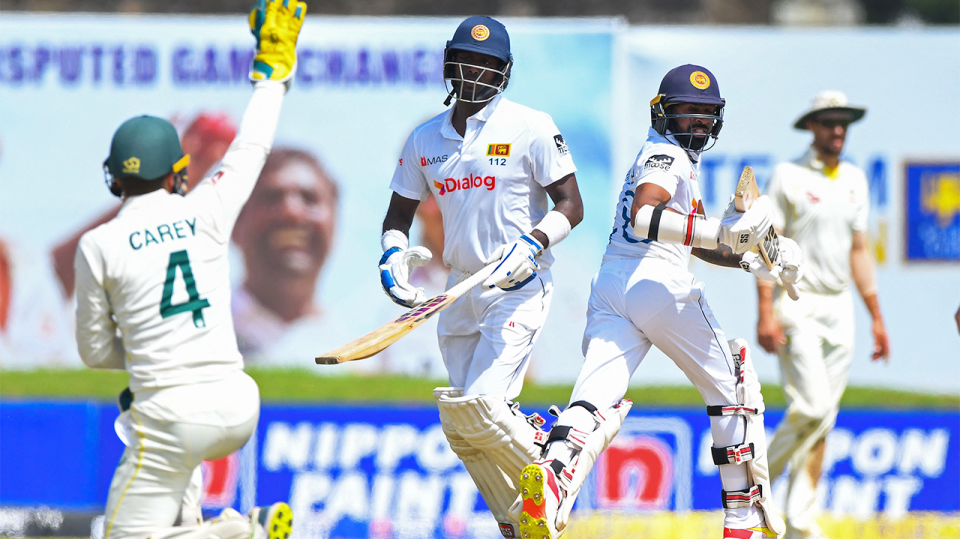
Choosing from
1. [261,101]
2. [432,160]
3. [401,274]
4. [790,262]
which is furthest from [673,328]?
[261,101]

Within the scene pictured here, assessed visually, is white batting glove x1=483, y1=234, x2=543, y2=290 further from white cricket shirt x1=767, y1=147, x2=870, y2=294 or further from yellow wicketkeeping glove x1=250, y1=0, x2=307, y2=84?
white cricket shirt x1=767, y1=147, x2=870, y2=294

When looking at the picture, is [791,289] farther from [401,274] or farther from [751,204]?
[401,274]

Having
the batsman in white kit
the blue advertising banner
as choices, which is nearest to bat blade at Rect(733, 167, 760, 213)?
the batsman in white kit

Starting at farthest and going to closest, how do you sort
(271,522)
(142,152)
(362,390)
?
(362,390) < (271,522) < (142,152)

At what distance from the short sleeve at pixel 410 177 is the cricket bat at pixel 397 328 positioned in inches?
21.6

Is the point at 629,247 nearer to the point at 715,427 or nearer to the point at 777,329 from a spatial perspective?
the point at 715,427

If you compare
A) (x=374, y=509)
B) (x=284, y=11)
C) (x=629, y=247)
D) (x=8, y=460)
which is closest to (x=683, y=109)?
(x=629, y=247)

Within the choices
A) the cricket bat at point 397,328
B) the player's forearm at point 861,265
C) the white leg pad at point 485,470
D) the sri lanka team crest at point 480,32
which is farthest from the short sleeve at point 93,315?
the player's forearm at point 861,265

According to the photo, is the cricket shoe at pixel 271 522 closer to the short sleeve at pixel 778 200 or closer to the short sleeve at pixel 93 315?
the short sleeve at pixel 93 315

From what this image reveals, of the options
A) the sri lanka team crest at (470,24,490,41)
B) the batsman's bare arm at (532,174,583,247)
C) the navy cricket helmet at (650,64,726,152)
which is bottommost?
the batsman's bare arm at (532,174,583,247)

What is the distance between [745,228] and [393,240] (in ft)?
5.56

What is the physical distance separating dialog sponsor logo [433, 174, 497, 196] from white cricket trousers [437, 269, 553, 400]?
42 cm

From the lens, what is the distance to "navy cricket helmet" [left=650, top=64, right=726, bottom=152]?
192 inches

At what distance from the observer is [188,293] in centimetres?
414
